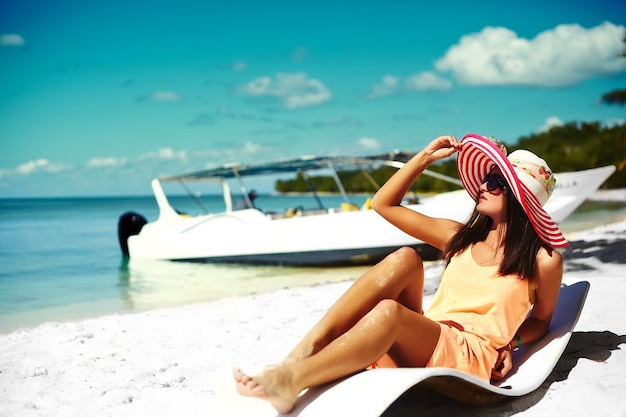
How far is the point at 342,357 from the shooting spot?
2535mm

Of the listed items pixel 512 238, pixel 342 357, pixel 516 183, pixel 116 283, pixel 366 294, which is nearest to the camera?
pixel 342 357

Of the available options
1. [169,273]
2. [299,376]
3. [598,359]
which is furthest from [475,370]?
[169,273]

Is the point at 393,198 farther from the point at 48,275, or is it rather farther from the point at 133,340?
the point at 48,275

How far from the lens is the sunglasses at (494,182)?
10.1ft

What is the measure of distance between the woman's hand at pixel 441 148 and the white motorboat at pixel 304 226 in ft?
24.5

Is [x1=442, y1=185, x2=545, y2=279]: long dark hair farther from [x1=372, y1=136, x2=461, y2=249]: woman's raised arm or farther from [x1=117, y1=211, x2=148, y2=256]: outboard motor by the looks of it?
[x1=117, y1=211, x2=148, y2=256]: outboard motor

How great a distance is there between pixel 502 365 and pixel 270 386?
1.41m

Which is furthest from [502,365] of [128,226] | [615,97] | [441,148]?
[615,97]

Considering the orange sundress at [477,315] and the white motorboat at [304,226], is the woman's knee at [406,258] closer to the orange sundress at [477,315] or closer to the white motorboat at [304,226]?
the orange sundress at [477,315]

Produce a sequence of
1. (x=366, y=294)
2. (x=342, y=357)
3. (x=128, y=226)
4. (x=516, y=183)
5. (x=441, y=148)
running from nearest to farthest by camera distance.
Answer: (x=342, y=357)
(x=366, y=294)
(x=516, y=183)
(x=441, y=148)
(x=128, y=226)

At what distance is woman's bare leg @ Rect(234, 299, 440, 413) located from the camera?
242cm

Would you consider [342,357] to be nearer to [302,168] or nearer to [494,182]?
[494,182]

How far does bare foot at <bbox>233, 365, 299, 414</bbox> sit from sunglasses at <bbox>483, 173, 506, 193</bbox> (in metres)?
1.50

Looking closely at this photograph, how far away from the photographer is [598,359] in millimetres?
3680
